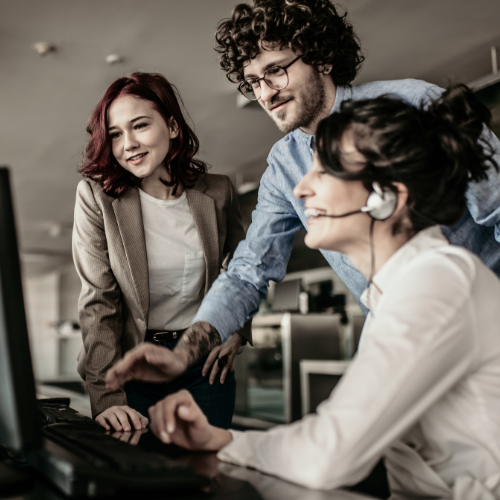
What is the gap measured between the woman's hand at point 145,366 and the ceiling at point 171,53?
1897mm

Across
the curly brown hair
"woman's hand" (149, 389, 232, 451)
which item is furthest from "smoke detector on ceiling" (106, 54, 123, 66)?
"woman's hand" (149, 389, 232, 451)

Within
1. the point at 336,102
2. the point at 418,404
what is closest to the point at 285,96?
the point at 336,102

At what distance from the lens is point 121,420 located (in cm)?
109

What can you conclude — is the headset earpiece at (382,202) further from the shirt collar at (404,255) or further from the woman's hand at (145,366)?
the woman's hand at (145,366)

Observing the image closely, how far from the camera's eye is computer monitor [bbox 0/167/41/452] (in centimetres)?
54

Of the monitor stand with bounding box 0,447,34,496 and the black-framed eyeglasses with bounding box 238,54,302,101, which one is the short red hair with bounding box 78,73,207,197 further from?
the monitor stand with bounding box 0,447,34,496

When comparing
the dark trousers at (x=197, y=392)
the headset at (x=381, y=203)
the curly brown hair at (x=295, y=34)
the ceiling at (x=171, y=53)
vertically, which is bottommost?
the dark trousers at (x=197, y=392)

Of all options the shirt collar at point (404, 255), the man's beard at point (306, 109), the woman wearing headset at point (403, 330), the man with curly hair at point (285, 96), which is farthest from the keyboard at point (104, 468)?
the man's beard at point (306, 109)

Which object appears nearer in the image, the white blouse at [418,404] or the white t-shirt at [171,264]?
the white blouse at [418,404]

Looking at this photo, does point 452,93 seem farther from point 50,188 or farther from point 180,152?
point 50,188

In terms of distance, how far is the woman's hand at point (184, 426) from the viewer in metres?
0.77

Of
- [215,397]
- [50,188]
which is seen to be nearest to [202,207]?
[215,397]

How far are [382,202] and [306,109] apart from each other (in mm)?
659

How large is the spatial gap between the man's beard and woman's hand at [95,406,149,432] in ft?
2.69
